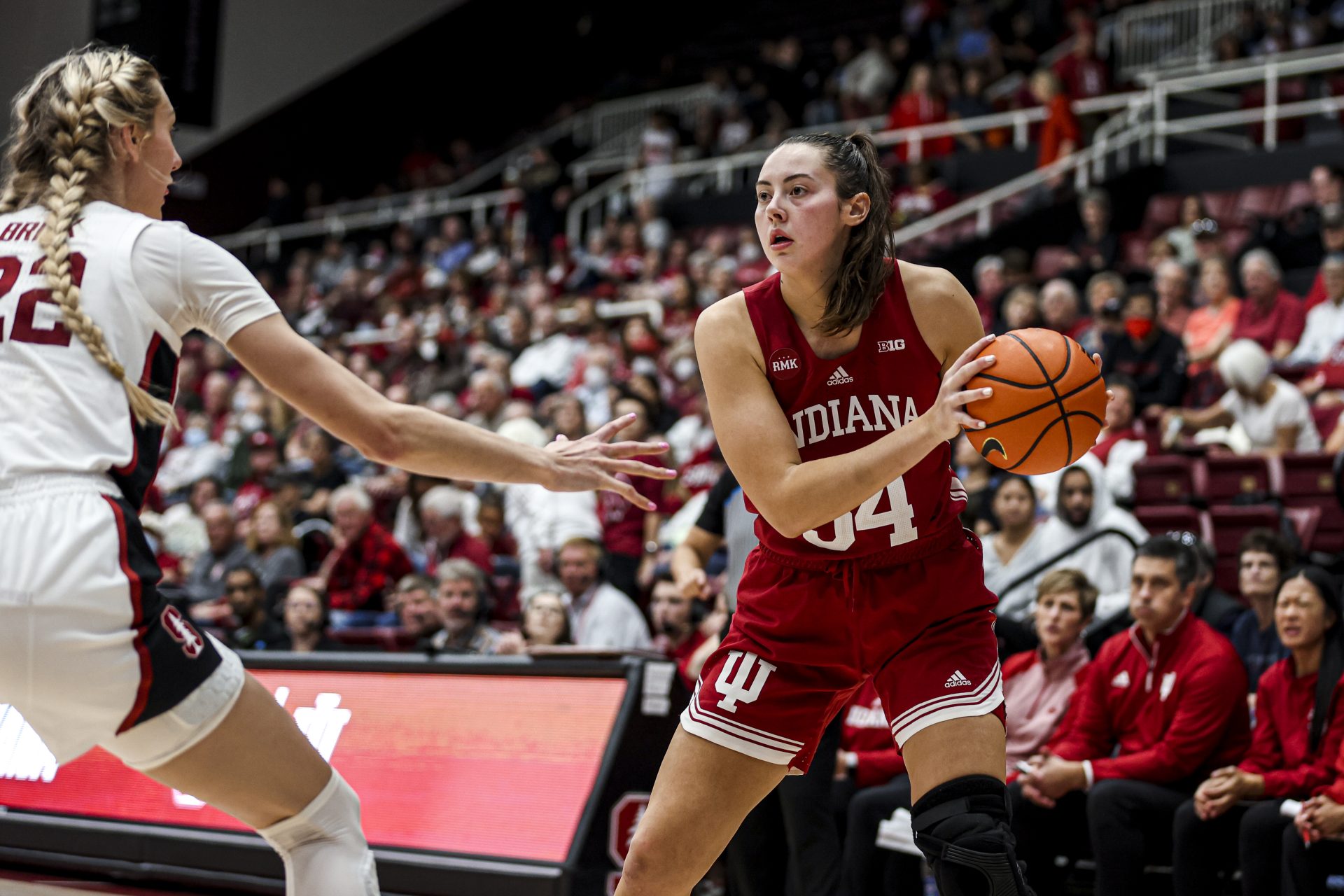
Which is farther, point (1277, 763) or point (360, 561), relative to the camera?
point (360, 561)

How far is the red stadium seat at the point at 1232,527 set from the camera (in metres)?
6.95

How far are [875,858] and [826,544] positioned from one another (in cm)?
278

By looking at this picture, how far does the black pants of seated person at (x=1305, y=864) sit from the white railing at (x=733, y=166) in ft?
31.3

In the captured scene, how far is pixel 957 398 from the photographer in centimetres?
280

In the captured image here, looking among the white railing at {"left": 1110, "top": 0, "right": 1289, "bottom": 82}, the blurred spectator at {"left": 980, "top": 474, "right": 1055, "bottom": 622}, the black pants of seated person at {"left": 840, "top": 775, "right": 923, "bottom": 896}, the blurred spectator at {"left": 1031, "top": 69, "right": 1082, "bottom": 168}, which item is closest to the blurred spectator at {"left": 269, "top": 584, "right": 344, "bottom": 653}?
the black pants of seated person at {"left": 840, "top": 775, "right": 923, "bottom": 896}

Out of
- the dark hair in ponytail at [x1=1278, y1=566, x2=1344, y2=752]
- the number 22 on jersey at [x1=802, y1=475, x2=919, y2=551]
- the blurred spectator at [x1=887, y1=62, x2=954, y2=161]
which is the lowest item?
the dark hair in ponytail at [x1=1278, y1=566, x2=1344, y2=752]

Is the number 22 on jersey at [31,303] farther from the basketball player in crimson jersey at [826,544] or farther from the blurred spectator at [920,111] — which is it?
the blurred spectator at [920,111]

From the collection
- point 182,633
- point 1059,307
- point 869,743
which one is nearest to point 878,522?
point 182,633

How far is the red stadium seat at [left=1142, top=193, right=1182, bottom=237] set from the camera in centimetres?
1207

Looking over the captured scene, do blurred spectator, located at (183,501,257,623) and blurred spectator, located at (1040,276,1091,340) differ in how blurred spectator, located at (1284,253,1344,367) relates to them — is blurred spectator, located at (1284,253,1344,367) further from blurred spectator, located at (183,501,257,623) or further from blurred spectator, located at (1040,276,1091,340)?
blurred spectator, located at (183,501,257,623)

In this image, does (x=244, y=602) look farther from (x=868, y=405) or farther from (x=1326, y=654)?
(x=868, y=405)

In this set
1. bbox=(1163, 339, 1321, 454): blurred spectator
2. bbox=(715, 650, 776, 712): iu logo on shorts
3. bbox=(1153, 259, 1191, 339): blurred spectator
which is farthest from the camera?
bbox=(1153, 259, 1191, 339): blurred spectator

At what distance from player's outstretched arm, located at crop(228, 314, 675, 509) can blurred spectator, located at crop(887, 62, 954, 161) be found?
12.5 metres

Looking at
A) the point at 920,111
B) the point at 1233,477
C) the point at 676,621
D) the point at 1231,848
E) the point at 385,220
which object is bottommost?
the point at 1231,848
